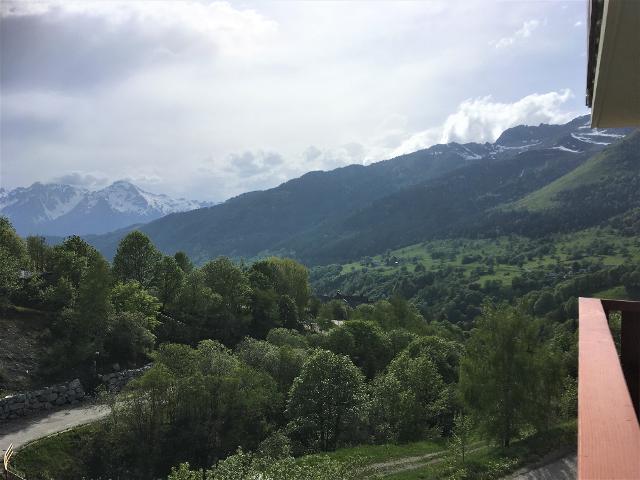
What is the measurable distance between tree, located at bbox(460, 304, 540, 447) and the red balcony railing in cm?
3571

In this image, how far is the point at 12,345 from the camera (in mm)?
54562

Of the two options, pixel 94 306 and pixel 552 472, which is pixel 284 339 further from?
pixel 552 472

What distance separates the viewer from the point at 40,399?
5059 centimetres

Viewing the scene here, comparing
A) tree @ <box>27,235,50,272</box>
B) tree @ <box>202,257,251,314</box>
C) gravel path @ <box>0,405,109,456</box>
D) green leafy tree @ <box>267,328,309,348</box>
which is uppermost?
tree @ <box>27,235,50,272</box>

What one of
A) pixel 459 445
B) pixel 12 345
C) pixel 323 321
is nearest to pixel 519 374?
pixel 459 445

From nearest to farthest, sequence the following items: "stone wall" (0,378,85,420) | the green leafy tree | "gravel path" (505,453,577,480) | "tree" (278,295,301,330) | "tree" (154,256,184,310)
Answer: "gravel path" (505,453,577,480) < "stone wall" (0,378,85,420) < the green leafy tree < "tree" (154,256,184,310) < "tree" (278,295,301,330)

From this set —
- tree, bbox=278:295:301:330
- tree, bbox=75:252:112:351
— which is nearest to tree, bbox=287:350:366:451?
tree, bbox=75:252:112:351

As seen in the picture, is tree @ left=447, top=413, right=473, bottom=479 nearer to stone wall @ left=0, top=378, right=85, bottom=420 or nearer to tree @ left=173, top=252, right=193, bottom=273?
stone wall @ left=0, top=378, right=85, bottom=420

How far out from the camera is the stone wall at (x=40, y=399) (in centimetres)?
4762

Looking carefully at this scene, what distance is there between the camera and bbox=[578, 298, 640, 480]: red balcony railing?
2.35m

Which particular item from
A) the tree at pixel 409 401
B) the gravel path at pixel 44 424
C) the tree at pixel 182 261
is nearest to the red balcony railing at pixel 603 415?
the gravel path at pixel 44 424

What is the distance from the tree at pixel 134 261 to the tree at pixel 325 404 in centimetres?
4577

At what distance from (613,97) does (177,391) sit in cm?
4729

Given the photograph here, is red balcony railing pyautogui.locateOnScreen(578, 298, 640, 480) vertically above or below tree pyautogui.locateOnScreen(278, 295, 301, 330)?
above
